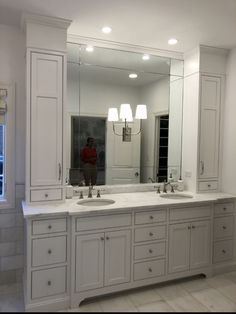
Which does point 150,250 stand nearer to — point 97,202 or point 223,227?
point 97,202

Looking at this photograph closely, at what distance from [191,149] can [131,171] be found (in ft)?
2.70

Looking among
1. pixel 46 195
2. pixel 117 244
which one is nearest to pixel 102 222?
pixel 117 244

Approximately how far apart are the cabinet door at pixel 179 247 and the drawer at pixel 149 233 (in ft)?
0.36

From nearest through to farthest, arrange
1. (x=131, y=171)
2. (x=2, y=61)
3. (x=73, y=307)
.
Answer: (x=73, y=307), (x=2, y=61), (x=131, y=171)

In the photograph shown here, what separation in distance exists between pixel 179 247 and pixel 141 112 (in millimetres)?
1669

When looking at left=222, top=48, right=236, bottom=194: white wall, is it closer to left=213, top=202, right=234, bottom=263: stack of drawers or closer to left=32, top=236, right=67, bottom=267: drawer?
left=213, top=202, right=234, bottom=263: stack of drawers

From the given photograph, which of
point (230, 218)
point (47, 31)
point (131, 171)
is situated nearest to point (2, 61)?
point (47, 31)

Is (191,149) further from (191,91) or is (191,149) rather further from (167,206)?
(167,206)

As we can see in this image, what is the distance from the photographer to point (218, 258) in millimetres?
3152

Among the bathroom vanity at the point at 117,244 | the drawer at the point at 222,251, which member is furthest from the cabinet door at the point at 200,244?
the drawer at the point at 222,251

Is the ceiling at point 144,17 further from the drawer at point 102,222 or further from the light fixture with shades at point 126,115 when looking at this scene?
the drawer at point 102,222

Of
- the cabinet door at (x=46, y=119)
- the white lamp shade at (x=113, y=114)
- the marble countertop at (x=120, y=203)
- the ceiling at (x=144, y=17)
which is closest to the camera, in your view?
the ceiling at (x=144, y=17)

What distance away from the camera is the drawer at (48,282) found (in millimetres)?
2318

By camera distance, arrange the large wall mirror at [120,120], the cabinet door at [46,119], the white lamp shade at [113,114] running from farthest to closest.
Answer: the white lamp shade at [113,114] → the large wall mirror at [120,120] → the cabinet door at [46,119]
